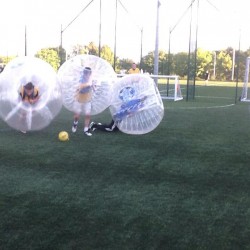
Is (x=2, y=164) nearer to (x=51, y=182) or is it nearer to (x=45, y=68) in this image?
(x=51, y=182)

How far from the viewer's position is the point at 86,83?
818cm

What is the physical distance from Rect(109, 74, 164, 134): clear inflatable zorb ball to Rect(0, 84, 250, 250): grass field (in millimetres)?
334

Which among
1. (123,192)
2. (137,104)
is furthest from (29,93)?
(123,192)

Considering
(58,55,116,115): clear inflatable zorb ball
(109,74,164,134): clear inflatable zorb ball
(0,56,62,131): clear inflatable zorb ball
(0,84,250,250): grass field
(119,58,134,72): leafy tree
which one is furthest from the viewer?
(119,58,134,72): leafy tree

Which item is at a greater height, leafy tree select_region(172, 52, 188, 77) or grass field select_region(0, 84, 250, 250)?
leafy tree select_region(172, 52, 188, 77)

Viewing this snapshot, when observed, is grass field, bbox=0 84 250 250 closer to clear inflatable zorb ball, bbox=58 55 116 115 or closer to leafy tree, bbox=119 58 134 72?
clear inflatable zorb ball, bbox=58 55 116 115

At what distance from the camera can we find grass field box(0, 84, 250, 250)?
3486 mm

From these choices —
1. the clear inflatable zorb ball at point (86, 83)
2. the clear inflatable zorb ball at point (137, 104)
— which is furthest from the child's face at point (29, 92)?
the clear inflatable zorb ball at point (137, 104)

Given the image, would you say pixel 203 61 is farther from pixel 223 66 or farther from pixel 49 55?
pixel 49 55

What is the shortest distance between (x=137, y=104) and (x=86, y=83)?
1.23 m

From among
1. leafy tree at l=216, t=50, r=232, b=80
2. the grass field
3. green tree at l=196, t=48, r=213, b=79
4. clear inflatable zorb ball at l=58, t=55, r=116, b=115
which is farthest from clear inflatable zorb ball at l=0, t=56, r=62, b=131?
leafy tree at l=216, t=50, r=232, b=80

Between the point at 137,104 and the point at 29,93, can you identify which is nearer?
the point at 29,93

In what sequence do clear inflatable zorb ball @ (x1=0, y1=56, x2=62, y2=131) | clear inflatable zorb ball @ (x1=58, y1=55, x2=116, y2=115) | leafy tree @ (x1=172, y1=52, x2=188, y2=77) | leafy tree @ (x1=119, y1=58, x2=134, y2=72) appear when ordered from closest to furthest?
clear inflatable zorb ball @ (x1=0, y1=56, x2=62, y2=131)
clear inflatable zorb ball @ (x1=58, y1=55, x2=116, y2=115)
leafy tree @ (x1=119, y1=58, x2=134, y2=72)
leafy tree @ (x1=172, y1=52, x2=188, y2=77)

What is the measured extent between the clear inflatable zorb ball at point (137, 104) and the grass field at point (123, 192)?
0.33 metres
